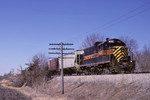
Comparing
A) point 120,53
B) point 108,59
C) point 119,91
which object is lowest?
point 119,91

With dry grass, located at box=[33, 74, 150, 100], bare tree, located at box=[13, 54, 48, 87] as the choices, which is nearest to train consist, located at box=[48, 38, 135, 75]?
dry grass, located at box=[33, 74, 150, 100]

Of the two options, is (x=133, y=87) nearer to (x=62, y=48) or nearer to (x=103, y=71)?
(x=103, y=71)

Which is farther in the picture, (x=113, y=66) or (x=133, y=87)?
(x=113, y=66)

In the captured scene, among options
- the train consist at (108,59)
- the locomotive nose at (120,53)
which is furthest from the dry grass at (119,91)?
the locomotive nose at (120,53)

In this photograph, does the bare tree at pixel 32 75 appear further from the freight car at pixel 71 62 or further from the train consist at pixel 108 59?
the train consist at pixel 108 59

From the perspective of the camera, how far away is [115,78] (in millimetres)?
16203

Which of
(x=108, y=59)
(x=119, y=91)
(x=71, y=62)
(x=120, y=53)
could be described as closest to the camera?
(x=119, y=91)

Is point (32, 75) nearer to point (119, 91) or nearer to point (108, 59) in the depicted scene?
point (108, 59)

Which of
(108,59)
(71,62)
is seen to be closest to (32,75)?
(71,62)

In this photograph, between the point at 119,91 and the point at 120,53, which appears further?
the point at 120,53

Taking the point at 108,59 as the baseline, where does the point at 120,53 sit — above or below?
above

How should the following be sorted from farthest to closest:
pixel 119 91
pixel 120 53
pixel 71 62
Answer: pixel 71 62, pixel 120 53, pixel 119 91

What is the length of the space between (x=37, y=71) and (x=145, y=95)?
25.8 metres

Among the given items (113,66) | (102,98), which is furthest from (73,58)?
(102,98)
